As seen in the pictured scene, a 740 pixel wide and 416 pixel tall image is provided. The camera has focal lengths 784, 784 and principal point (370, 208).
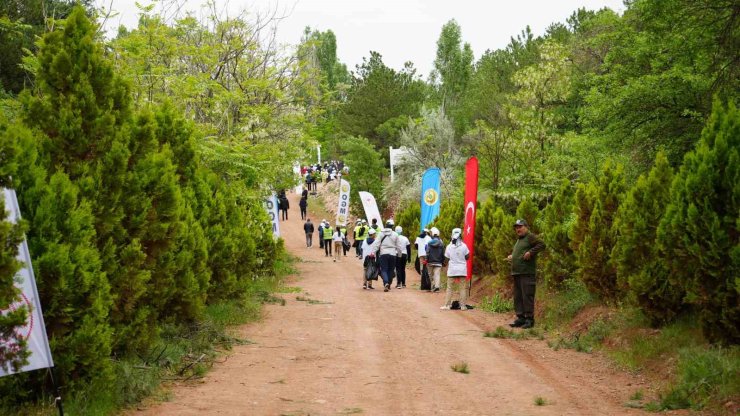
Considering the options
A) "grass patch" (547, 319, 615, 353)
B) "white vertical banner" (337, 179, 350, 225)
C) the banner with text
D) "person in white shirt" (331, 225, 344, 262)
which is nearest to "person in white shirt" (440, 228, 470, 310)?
"grass patch" (547, 319, 615, 353)

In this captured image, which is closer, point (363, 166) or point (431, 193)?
point (431, 193)

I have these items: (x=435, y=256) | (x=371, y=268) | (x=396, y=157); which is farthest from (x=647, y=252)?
(x=396, y=157)

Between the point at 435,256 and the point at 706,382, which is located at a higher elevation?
the point at 435,256

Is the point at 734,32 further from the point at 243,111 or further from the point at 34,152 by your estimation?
the point at 243,111

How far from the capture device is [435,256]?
2095 centimetres

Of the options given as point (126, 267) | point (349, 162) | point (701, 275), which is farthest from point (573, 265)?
point (349, 162)

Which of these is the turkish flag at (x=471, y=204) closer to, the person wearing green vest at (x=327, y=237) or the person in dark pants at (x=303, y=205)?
the person wearing green vest at (x=327, y=237)

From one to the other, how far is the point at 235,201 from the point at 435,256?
631 cm

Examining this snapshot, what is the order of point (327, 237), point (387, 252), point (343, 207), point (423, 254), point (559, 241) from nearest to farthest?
1. point (559, 241)
2. point (387, 252)
3. point (423, 254)
4. point (327, 237)
5. point (343, 207)

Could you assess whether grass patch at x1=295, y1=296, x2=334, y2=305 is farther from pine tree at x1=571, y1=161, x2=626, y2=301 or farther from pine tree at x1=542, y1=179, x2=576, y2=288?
pine tree at x1=571, y1=161, x2=626, y2=301

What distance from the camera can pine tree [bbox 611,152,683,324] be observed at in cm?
1071

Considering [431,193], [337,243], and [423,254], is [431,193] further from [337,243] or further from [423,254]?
[423,254]

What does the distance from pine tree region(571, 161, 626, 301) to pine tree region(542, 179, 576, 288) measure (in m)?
1.48

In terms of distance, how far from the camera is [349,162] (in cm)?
5231
